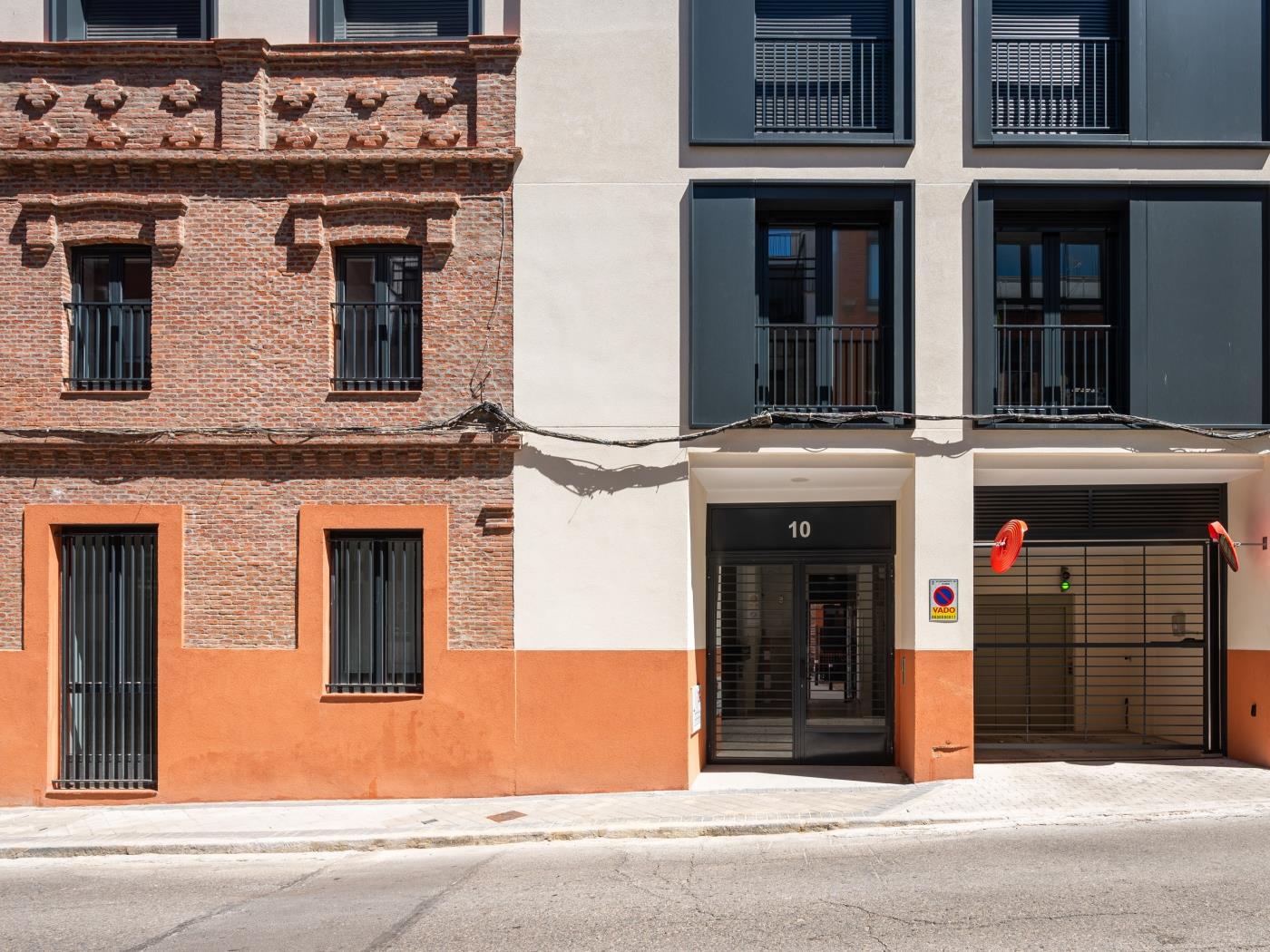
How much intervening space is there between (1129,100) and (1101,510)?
479cm

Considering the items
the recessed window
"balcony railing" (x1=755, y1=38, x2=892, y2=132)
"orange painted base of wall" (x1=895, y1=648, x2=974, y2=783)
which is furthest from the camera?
the recessed window

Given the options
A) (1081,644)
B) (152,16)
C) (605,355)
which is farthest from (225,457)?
(1081,644)

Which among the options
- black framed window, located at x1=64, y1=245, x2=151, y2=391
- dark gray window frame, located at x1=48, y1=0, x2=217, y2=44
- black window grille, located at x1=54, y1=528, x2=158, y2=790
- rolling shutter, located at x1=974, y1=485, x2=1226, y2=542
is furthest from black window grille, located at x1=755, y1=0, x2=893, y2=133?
black window grille, located at x1=54, y1=528, x2=158, y2=790

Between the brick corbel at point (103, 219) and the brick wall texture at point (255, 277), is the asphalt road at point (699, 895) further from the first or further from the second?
the brick corbel at point (103, 219)

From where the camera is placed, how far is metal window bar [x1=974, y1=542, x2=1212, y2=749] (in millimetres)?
13055

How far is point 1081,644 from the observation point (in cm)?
1267

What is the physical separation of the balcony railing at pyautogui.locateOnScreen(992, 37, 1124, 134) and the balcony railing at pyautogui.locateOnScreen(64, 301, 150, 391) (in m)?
10.2

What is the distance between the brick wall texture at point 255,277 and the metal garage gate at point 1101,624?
21.1ft

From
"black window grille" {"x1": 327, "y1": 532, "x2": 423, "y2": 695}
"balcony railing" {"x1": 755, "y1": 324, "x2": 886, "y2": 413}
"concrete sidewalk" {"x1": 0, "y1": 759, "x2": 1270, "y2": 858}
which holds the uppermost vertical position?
"balcony railing" {"x1": 755, "y1": 324, "x2": 886, "y2": 413}

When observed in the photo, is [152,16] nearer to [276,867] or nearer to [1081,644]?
[276,867]

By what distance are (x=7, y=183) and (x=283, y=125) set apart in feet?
10.5

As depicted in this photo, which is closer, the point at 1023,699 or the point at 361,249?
the point at 361,249

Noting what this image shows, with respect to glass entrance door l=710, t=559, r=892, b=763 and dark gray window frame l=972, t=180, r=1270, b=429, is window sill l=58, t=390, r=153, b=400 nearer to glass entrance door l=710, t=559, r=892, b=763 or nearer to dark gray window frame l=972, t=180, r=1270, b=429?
glass entrance door l=710, t=559, r=892, b=763

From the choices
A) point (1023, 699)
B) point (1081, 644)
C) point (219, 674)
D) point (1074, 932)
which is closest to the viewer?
point (1074, 932)
